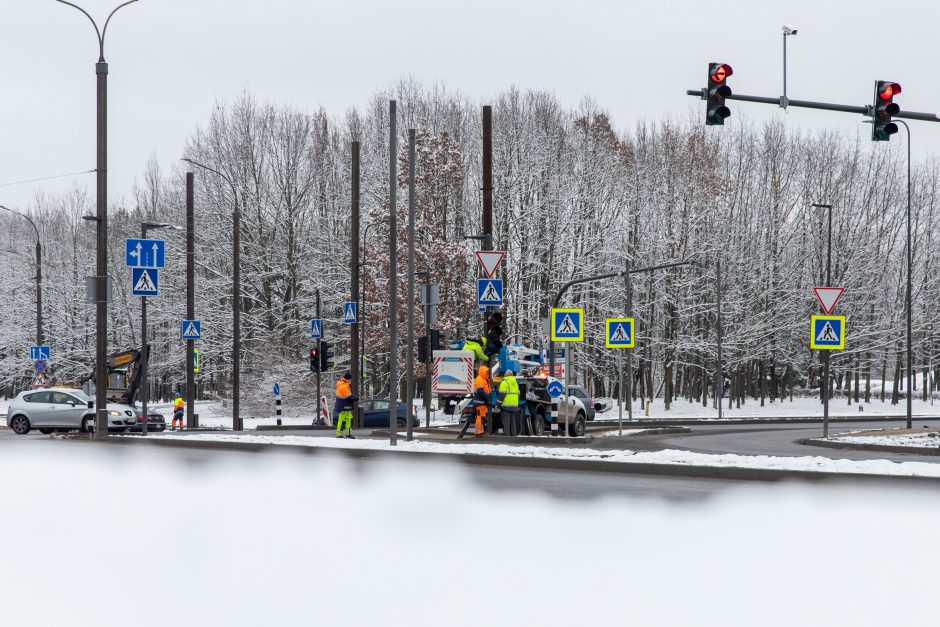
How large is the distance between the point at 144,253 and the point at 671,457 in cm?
1606

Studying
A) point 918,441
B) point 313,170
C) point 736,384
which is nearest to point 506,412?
point 918,441

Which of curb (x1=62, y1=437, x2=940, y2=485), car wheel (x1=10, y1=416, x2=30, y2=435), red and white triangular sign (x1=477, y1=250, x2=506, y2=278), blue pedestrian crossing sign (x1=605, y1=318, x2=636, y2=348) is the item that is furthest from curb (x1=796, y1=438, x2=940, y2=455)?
car wheel (x1=10, y1=416, x2=30, y2=435)

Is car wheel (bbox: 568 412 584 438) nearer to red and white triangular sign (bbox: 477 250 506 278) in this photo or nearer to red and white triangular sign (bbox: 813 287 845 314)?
red and white triangular sign (bbox: 477 250 506 278)

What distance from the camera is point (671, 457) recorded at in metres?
19.9

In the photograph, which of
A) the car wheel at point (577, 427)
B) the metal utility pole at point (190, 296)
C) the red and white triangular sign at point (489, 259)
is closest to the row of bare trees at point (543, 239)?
the metal utility pole at point (190, 296)

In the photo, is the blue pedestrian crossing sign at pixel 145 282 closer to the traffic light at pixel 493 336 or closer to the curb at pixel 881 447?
the traffic light at pixel 493 336

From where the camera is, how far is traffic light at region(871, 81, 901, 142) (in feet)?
66.5

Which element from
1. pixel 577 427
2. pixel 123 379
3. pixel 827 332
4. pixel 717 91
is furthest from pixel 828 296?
pixel 123 379

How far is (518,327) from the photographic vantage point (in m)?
56.1

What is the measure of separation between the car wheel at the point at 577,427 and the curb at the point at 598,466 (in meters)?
9.07

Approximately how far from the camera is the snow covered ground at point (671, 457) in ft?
56.5

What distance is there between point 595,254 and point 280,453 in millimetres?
36617

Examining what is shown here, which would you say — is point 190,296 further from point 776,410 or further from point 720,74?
point 776,410

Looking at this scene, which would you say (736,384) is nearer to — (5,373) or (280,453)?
(5,373)
